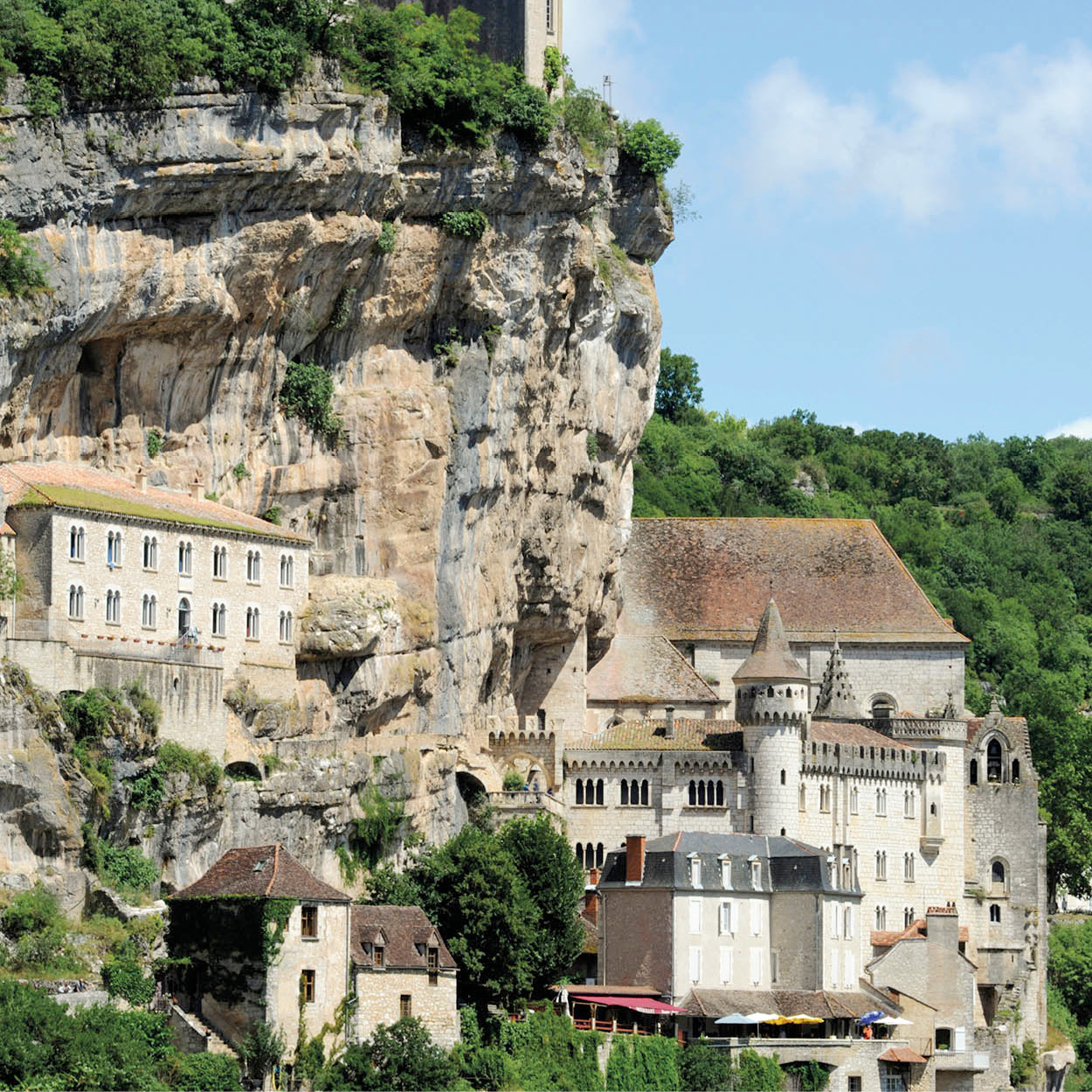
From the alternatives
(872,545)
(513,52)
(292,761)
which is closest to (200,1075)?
(292,761)

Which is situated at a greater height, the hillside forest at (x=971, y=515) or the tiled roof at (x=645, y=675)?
the hillside forest at (x=971, y=515)

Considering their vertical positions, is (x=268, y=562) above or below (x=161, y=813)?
above

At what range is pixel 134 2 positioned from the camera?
75812 millimetres

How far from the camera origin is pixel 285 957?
67188mm

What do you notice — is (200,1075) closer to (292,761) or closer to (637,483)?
(292,761)

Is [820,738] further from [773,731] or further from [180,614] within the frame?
[180,614]

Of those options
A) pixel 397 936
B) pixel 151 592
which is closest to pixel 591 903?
pixel 397 936

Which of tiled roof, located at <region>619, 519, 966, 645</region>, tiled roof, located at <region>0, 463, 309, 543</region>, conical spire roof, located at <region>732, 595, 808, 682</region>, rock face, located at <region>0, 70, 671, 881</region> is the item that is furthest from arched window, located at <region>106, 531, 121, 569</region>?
tiled roof, located at <region>619, 519, 966, 645</region>

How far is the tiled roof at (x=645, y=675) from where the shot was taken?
323ft

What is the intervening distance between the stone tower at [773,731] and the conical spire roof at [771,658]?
30 millimetres

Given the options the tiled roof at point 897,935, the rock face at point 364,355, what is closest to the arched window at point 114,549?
the rock face at point 364,355

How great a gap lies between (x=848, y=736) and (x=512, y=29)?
26.8 metres

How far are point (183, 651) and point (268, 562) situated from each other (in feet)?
17.9

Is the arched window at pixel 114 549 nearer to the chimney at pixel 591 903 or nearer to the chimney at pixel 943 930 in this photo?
the chimney at pixel 591 903
